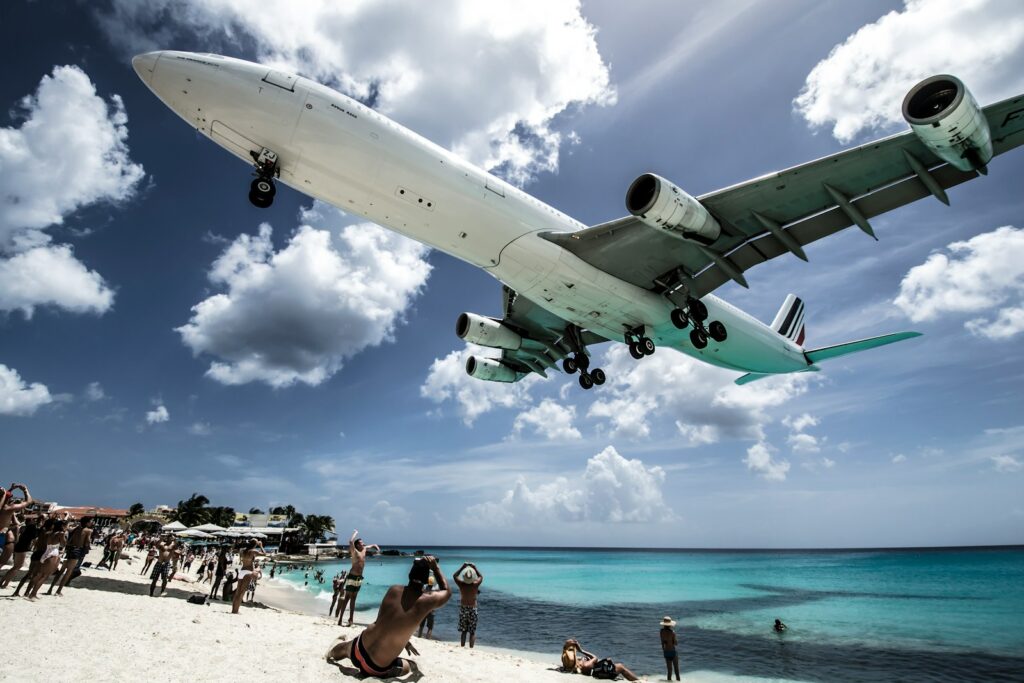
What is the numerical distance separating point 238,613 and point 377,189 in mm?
12196

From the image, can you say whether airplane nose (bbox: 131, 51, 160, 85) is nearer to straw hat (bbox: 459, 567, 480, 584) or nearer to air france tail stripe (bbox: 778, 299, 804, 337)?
straw hat (bbox: 459, 567, 480, 584)

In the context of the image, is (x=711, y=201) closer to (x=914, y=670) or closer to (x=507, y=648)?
(x=507, y=648)

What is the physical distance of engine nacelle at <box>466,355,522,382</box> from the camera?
2417 cm

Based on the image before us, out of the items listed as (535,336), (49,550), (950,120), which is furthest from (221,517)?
(950,120)

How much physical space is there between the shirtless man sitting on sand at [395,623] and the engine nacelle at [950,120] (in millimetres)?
13292

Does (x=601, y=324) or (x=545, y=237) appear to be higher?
(x=545, y=237)

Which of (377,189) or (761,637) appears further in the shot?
(761,637)

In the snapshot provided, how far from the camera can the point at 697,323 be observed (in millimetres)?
18297

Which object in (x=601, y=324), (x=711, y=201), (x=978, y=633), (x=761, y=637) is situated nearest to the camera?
(x=711, y=201)

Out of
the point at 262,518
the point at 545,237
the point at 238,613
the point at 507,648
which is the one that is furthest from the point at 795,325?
the point at 262,518

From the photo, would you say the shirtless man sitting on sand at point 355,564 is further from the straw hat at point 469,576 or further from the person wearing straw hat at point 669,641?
the person wearing straw hat at point 669,641

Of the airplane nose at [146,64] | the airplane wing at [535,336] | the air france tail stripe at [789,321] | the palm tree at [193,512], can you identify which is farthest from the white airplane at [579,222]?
the palm tree at [193,512]

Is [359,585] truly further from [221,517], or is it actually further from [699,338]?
[221,517]

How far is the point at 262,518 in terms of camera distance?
119500 millimetres
